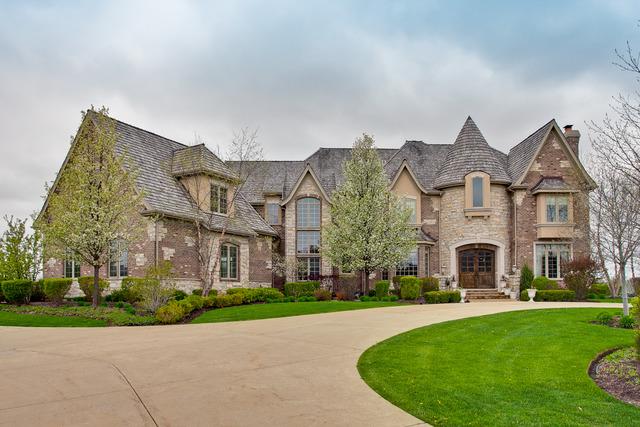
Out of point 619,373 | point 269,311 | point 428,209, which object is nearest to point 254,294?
point 269,311

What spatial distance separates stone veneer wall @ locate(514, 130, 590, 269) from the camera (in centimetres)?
3019

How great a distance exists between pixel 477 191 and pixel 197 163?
15.9 m

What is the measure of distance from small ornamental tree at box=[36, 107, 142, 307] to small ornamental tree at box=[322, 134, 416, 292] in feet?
37.1

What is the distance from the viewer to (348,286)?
3262 centimetres

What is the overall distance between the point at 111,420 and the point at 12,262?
825 inches

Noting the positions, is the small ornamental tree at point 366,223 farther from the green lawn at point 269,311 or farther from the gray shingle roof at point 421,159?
the green lawn at point 269,311

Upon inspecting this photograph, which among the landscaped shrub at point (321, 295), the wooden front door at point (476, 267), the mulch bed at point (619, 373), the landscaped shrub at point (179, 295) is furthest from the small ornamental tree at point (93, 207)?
the wooden front door at point (476, 267)

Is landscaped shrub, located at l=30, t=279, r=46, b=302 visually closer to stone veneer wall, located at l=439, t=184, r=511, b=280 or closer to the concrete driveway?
the concrete driveway

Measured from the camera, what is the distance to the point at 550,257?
30.6 m

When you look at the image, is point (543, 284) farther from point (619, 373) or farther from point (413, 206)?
point (619, 373)

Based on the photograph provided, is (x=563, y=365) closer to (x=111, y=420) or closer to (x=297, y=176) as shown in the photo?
(x=111, y=420)

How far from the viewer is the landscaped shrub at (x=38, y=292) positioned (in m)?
23.5

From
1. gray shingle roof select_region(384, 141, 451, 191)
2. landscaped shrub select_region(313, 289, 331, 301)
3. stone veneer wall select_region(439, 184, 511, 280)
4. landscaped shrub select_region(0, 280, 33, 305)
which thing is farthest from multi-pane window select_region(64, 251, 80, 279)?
stone veneer wall select_region(439, 184, 511, 280)

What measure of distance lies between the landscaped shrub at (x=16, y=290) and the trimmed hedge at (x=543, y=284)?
2428 cm
